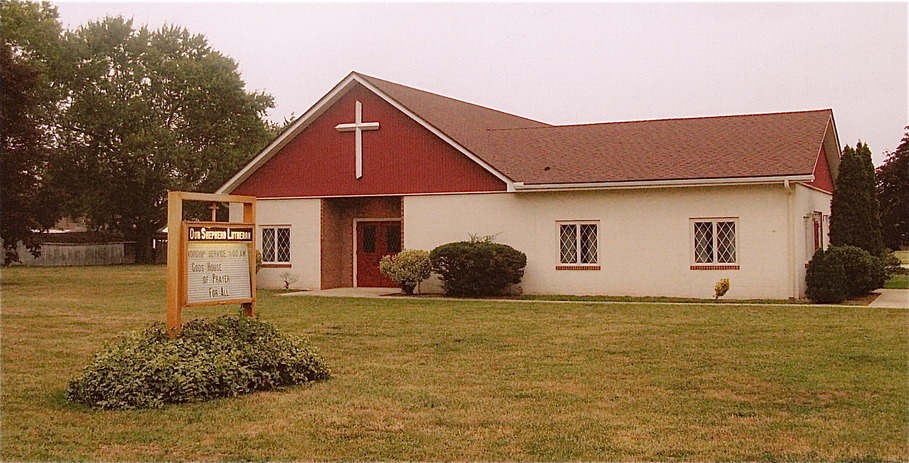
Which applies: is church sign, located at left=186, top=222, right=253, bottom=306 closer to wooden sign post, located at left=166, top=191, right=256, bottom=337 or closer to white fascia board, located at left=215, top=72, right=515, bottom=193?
wooden sign post, located at left=166, top=191, right=256, bottom=337

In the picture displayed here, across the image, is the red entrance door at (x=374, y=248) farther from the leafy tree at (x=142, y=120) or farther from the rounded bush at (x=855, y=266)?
the leafy tree at (x=142, y=120)

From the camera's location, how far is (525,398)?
942cm

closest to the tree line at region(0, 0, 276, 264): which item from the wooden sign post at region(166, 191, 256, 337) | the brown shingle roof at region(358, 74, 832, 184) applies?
the brown shingle roof at region(358, 74, 832, 184)

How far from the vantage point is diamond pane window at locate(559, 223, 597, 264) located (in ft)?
80.0

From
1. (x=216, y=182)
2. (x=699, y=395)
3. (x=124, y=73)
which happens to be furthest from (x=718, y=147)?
(x=124, y=73)

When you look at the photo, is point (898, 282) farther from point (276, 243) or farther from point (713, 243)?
point (276, 243)

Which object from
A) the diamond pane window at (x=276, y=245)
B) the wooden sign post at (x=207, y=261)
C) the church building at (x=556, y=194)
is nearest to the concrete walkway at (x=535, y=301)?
the church building at (x=556, y=194)

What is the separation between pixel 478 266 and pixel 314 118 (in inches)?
290

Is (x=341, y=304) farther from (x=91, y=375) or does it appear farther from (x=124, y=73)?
(x=124, y=73)

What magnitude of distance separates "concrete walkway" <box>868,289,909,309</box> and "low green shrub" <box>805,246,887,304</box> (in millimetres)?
635

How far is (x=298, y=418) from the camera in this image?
27.6ft

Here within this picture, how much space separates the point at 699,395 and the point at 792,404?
0.94 m

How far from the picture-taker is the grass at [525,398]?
7293mm

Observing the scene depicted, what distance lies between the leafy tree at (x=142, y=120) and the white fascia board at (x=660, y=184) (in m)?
30.5
